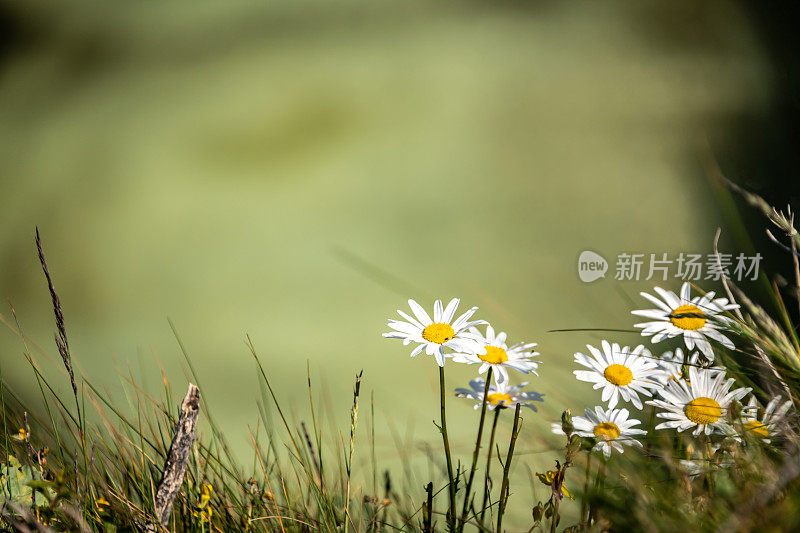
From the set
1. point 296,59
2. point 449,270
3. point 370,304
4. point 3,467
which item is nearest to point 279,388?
point 370,304

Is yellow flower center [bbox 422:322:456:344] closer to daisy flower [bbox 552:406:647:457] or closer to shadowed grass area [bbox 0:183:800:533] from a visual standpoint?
shadowed grass area [bbox 0:183:800:533]

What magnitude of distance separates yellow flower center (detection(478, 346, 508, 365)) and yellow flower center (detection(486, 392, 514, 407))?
65 millimetres

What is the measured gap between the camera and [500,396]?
0.79 m

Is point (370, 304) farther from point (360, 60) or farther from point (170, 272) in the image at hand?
point (360, 60)

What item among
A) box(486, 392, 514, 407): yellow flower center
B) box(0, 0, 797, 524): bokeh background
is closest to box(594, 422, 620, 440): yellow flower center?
box(486, 392, 514, 407): yellow flower center

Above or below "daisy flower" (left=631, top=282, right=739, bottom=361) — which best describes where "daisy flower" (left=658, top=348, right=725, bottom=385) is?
below

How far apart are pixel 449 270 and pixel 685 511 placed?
1.05m

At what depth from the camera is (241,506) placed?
901 mm

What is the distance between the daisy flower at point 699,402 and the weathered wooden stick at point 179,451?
1.72ft

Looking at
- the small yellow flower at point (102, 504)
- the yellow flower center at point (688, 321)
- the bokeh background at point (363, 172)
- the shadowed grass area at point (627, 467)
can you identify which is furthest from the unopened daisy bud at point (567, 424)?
the bokeh background at point (363, 172)

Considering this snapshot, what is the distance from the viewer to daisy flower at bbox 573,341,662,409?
0.73 m

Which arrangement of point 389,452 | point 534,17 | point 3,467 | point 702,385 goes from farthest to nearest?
point 534,17, point 389,452, point 3,467, point 702,385

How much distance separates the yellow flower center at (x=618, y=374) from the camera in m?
0.74

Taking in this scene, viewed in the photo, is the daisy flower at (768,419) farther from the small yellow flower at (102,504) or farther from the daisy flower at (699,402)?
the small yellow flower at (102,504)
